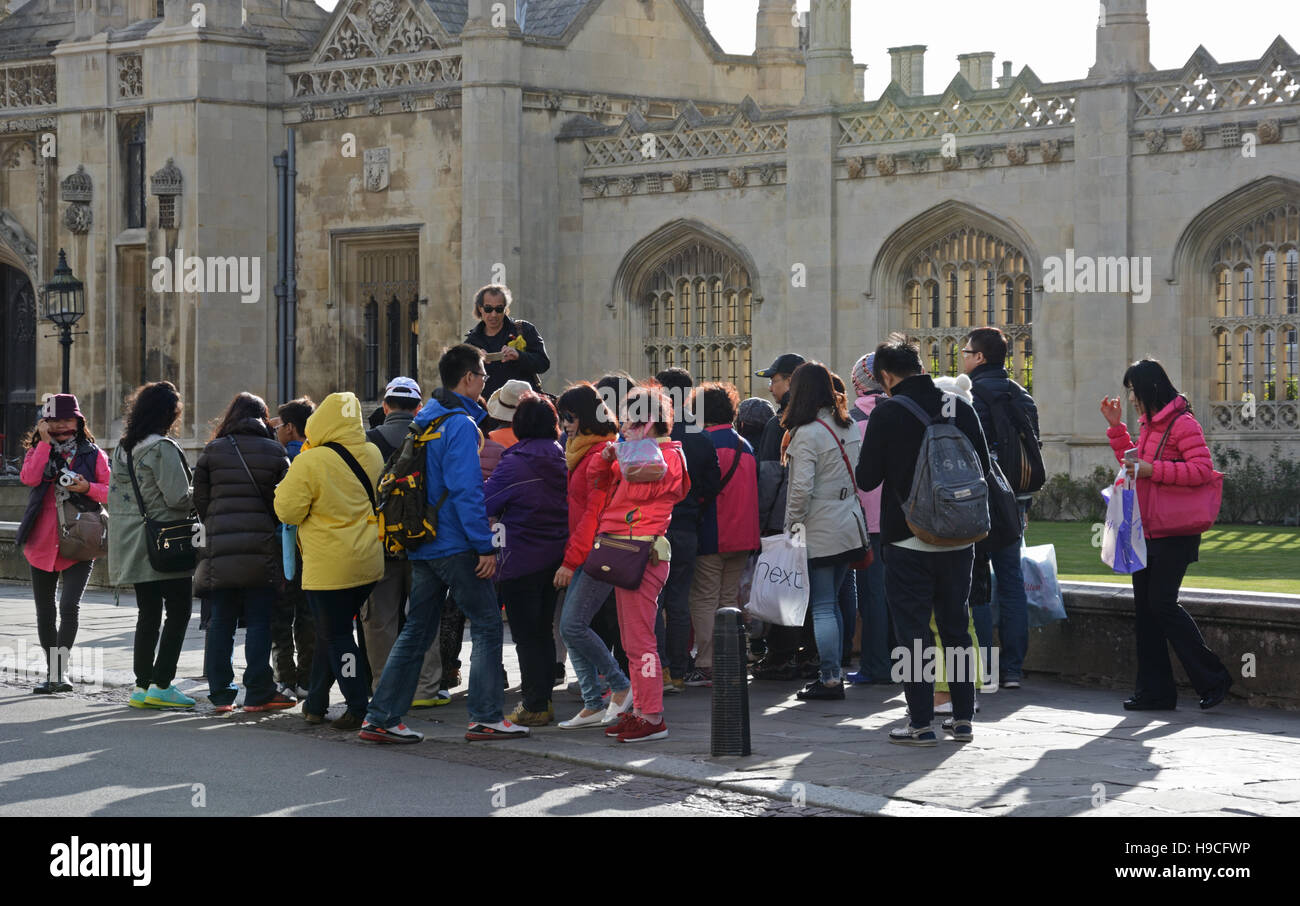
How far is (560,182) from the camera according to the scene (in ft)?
89.6

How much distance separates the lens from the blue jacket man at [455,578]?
30.7 feet

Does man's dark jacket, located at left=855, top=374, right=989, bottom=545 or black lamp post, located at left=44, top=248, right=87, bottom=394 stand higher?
black lamp post, located at left=44, top=248, right=87, bottom=394

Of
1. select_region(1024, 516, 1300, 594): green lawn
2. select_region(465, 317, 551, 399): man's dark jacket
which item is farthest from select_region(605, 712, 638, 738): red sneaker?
select_region(1024, 516, 1300, 594): green lawn

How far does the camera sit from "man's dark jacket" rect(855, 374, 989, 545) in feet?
29.8

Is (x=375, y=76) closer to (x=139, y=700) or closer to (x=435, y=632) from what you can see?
(x=139, y=700)

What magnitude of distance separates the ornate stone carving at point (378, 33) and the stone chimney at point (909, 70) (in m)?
21.5

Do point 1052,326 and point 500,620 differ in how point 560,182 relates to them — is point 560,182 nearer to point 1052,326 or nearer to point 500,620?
point 1052,326

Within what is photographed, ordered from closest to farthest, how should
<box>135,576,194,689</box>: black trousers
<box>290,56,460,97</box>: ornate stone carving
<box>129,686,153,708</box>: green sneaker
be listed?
<box>135,576,194,689</box>: black trousers < <box>129,686,153,708</box>: green sneaker < <box>290,56,460,97</box>: ornate stone carving

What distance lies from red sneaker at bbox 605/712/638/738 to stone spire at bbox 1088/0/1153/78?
50.5ft

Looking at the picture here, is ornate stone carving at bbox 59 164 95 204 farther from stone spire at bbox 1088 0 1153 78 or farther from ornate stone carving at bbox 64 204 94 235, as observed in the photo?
stone spire at bbox 1088 0 1153 78

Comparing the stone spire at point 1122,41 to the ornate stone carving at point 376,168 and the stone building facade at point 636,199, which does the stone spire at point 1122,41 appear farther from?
the ornate stone carving at point 376,168

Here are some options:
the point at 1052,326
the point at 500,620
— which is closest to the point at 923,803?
the point at 500,620

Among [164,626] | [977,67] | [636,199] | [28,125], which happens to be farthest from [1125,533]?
[977,67]

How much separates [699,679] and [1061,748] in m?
3.06
